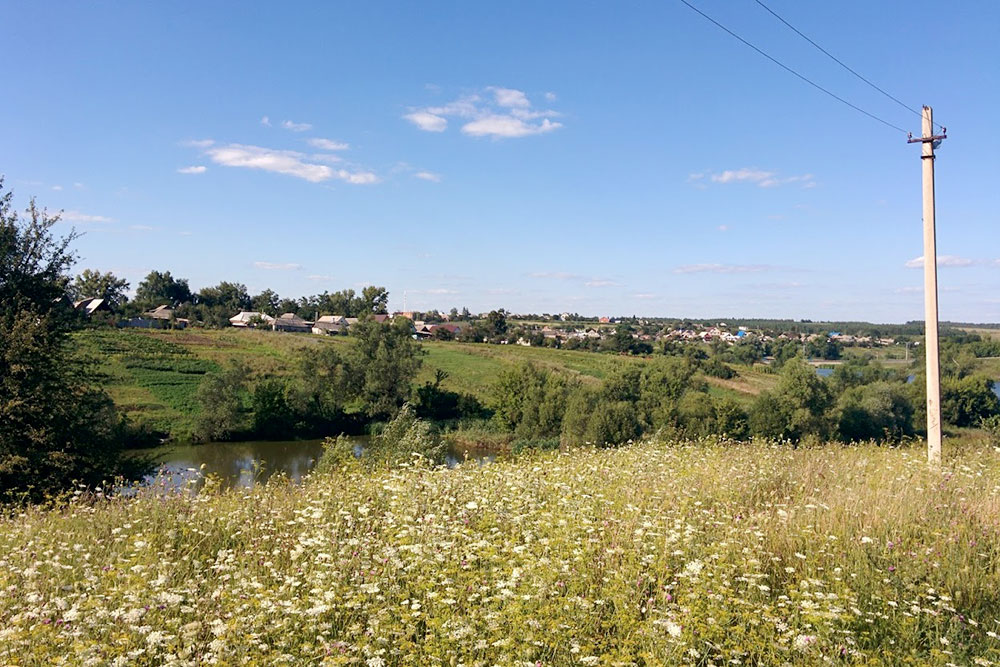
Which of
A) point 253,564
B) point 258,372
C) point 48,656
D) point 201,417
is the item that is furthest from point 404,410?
point 258,372

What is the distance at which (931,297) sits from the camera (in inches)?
306

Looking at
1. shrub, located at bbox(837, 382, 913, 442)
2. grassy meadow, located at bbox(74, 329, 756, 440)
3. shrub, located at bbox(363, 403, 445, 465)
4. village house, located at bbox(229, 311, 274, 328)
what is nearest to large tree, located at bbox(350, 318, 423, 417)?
grassy meadow, located at bbox(74, 329, 756, 440)

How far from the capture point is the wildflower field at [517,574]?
10.7 ft

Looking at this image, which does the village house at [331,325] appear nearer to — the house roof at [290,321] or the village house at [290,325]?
the village house at [290,325]

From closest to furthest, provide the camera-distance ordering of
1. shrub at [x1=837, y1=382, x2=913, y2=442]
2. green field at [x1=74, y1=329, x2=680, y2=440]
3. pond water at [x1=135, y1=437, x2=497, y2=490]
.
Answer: pond water at [x1=135, y1=437, x2=497, y2=490] → green field at [x1=74, y1=329, x2=680, y2=440] → shrub at [x1=837, y1=382, x2=913, y2=442]

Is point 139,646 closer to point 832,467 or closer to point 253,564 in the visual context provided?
point 253,564

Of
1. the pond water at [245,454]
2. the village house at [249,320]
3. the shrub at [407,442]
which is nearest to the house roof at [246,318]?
the village house at [249,320]

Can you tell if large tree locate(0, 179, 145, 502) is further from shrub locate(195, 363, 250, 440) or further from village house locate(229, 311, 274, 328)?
village house locate(229, 311, 274, 328)

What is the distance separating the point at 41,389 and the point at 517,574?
11535 mm

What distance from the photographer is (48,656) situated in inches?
119

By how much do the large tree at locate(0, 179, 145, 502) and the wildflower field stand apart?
6180mm

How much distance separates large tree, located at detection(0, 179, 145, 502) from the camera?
1105 centimetres

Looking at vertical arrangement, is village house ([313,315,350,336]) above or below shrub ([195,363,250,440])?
above

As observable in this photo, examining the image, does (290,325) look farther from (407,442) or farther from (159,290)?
(407,442)
